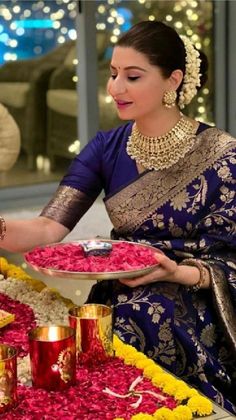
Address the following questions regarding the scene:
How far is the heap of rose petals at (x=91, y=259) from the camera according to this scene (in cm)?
163

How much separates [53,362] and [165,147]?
2.55 ft

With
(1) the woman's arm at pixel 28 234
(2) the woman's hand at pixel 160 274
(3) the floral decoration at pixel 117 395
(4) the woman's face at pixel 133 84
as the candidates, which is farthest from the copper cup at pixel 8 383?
(4) the woman's face at pixel 133 84

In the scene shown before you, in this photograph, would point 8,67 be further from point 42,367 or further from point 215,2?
point 42,367

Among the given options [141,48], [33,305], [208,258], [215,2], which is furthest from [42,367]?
[215,2]

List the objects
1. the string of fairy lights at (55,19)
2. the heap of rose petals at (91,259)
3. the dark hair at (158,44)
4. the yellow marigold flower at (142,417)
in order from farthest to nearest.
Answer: the string of fairy lights at (55,19) < the dark hair at (158,44) < the heap of rose petals at (91,259) < the yellow marigold flower at (142,417)

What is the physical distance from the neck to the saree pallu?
8 cm

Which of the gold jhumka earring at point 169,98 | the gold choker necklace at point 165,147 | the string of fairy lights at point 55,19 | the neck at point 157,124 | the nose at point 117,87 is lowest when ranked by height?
the gold choker necklace at point 165,147

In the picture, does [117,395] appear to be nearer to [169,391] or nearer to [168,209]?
[169,391]

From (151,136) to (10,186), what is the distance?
6.36 ft

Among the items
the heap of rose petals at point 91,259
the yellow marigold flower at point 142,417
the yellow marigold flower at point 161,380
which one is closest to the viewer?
the yellow marigold flower at point 142,417

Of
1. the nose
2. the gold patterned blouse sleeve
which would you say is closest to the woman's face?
the nose

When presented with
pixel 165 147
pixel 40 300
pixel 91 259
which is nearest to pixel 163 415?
pixel 91 259

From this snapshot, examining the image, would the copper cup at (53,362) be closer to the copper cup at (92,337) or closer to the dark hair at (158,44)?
the copper cup at (92,337)

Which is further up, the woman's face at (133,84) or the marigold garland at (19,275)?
the woman's face at (133,84)
